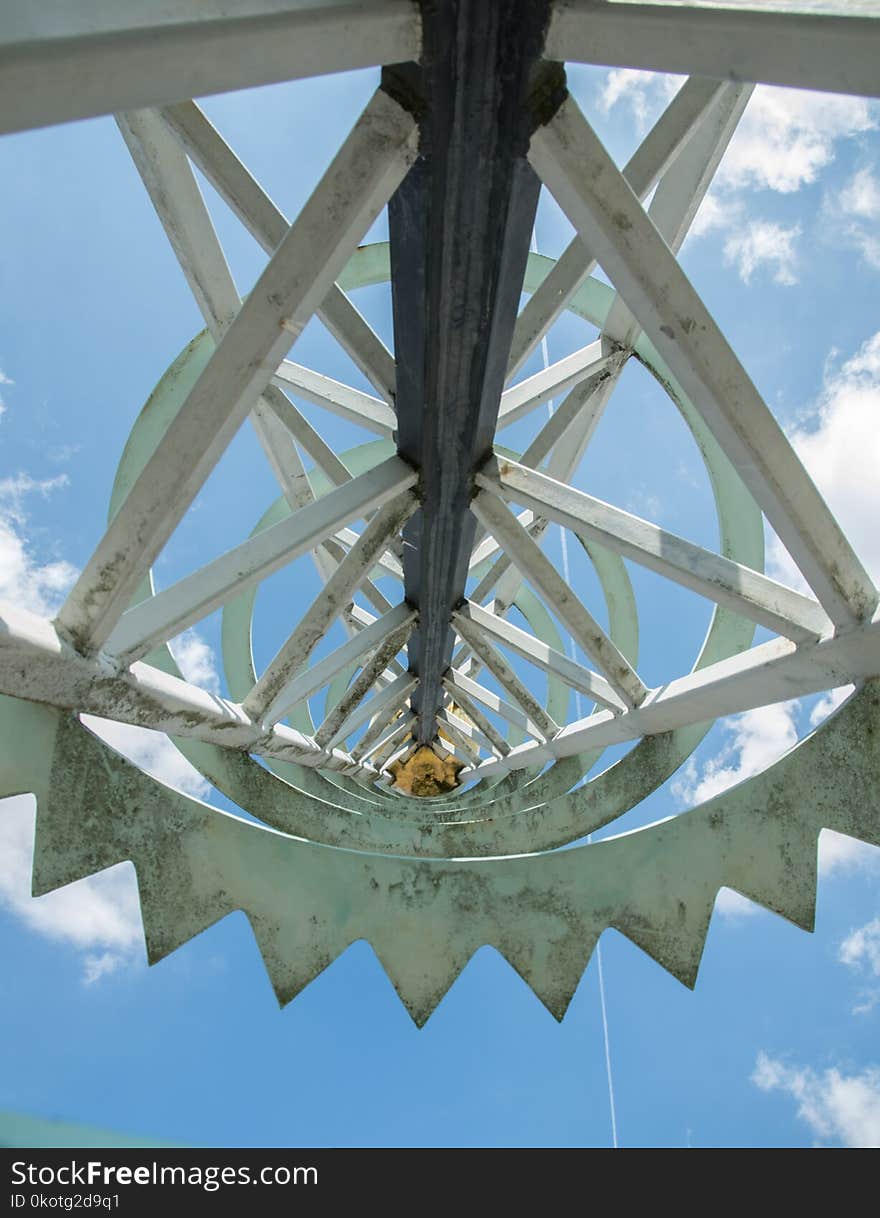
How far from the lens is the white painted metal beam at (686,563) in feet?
13.1

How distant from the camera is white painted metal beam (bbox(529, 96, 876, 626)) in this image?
10.5 feet

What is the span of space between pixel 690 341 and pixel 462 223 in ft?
4.06

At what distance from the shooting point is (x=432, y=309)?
162 inches

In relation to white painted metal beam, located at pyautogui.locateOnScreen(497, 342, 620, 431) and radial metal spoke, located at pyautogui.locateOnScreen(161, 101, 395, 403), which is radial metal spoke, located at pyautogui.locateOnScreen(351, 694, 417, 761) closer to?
white painted metal beam, located at pyautogui.locateOnScreen(497, 342, 620, 431)

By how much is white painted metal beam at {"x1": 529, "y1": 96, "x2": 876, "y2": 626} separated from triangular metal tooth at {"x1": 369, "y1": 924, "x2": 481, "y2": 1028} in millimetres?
3650

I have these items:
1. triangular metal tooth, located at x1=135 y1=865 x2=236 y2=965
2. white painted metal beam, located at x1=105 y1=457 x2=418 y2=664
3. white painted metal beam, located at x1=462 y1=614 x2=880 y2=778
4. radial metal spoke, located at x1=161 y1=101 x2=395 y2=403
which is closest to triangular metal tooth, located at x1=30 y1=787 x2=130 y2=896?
triangular metal tooth, located at x1=135 y1=865 x2=236 y2=965

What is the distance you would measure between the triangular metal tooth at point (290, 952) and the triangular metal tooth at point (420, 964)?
0.36 m

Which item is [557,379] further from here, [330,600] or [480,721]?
[480,721]

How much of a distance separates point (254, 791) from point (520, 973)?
14.0ft

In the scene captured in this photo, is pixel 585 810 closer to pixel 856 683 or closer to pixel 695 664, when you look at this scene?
pixel 695 664

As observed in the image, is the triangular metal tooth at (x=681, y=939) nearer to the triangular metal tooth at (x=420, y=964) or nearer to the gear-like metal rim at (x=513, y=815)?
the triangular metal tooth at (x=420, y=964)

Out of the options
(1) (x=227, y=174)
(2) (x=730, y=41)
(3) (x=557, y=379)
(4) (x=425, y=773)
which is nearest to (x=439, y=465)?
(3) (x=557, y=379)

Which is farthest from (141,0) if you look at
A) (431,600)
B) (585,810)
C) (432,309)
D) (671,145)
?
(585,810)
